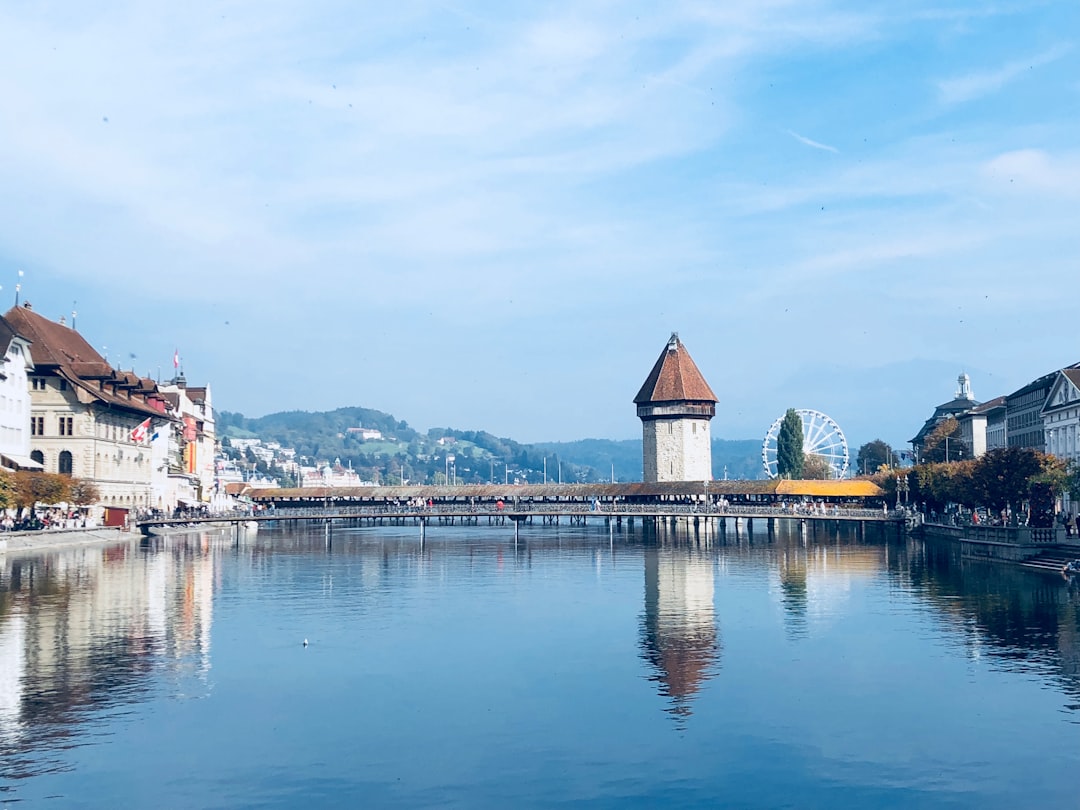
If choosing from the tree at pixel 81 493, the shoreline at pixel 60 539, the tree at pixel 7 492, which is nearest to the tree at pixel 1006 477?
the shoreline at pixel 60 539

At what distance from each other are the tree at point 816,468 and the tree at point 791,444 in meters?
2.42

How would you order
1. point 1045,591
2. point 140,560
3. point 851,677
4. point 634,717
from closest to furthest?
point 634,717 → point 851,677 → point 1045,591 → point 140,560

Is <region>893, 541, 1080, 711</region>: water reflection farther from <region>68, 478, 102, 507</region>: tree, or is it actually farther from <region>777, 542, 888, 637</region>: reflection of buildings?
<region>68, 478, 102, 507</region>: tree

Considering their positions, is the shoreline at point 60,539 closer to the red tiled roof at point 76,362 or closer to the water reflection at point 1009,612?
the red tiled roof at point 76,362

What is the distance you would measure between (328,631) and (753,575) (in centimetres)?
2614

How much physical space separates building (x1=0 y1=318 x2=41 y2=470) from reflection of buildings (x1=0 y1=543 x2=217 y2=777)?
18324 mm

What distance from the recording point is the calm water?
21109 mm

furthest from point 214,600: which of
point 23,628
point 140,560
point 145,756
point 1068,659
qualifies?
point 1068,659

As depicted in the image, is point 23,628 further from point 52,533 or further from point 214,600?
point 52,533

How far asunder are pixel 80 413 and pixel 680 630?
192ft

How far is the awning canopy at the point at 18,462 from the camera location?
75.0 meters

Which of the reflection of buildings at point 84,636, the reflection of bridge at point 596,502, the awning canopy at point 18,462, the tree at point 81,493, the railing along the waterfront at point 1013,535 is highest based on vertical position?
the awning canopy at point 18,462

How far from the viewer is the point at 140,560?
64500 millimetres

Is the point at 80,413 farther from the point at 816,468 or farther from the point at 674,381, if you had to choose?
the point at 816,468
